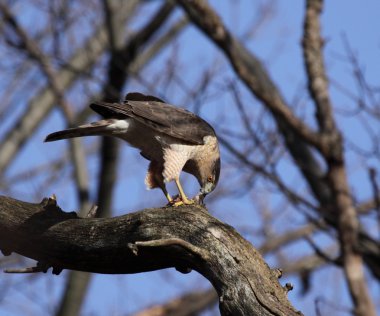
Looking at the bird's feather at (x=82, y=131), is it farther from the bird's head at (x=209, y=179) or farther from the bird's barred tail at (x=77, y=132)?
the bird's head at (x=209, y=179)

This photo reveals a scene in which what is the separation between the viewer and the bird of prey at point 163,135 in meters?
5.46

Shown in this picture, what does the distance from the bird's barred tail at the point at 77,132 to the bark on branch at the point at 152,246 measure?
3.16 feet

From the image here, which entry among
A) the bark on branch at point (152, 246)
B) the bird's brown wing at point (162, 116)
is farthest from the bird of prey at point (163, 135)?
the bark on branch at point (152, 246)

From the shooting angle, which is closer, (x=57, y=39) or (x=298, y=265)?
(x=57, y=39)

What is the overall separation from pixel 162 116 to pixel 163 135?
0.14 m

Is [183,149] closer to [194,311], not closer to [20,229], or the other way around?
[20,229]

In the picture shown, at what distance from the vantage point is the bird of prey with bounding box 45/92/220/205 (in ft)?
17.9

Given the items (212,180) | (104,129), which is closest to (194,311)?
(212,180)

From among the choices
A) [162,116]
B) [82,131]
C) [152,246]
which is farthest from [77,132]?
[152,246]

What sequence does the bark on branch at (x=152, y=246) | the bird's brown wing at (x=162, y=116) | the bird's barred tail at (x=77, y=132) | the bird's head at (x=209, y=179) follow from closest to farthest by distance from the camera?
the bark on branch at (x=152, y=246) < the bird's barred tail at (x=77, y=132) < the bird's brown wing at (x=162, y=116) < the bird's head at (x=209, y=179)

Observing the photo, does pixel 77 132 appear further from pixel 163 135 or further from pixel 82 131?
pixel 163 135

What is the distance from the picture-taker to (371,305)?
23.5ft

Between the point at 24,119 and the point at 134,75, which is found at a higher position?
the point at 24,119

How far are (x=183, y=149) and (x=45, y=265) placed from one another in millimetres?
1944
